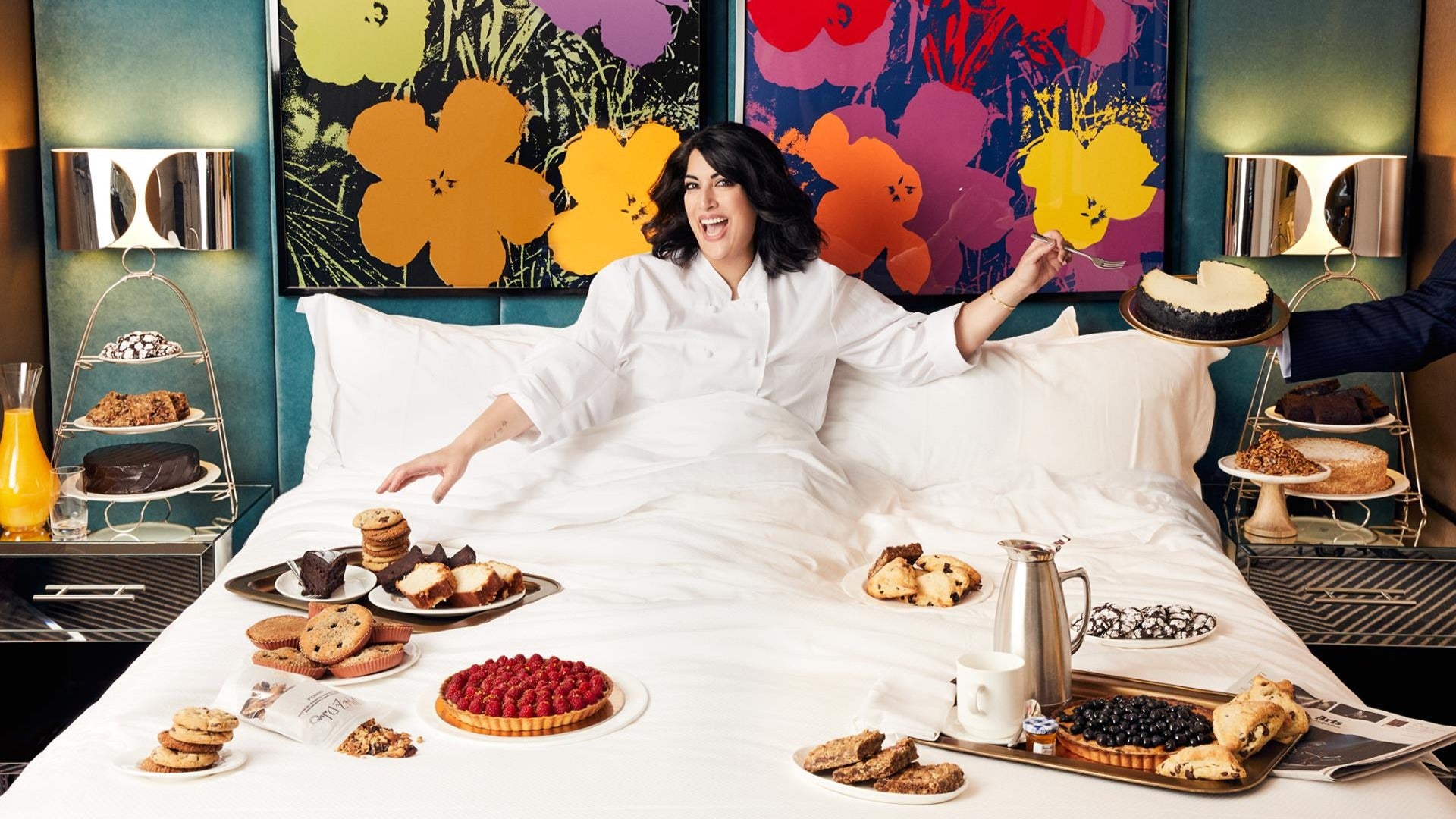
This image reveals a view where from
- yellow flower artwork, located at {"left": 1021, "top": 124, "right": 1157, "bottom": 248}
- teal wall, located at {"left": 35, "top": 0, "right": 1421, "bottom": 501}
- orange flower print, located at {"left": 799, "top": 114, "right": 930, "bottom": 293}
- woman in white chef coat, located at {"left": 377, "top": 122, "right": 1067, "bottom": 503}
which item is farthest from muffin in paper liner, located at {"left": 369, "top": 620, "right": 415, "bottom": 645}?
yellow flower artwork, located at {"left": 1021, "top": 124, "right": 1157, "bottom": 248}

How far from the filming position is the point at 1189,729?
4.81ft

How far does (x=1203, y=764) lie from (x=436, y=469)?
1.50m

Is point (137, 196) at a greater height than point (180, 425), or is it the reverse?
point (137, 196)

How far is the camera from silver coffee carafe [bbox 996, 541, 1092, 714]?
1574 millimetres

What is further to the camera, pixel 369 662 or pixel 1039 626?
pixel 369 662

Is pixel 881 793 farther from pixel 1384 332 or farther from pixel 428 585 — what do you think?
pixel 1384 332

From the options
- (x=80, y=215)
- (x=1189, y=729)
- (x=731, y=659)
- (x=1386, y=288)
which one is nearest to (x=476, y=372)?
(x=80, y=215)

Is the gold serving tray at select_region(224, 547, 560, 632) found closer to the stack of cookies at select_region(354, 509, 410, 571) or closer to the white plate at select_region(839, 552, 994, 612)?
the stack of cookies at select_region(354, 509, 410, 571)

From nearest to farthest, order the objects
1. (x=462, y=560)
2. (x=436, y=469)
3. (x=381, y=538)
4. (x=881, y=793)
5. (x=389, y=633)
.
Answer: (x=881, y=793) < (x=389, y=633) < (x=462, y=560) < (x=381, y=538) < (x=436, y=469)

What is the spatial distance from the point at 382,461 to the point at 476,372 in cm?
29

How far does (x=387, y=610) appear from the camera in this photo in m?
1.96

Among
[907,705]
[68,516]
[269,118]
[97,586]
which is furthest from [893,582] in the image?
[269,118]

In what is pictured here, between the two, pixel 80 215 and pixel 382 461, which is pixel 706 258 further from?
pixel 80 215

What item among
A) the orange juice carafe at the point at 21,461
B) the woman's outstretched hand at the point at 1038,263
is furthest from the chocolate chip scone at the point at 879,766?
the orange juice carafe at the point at 21,461
